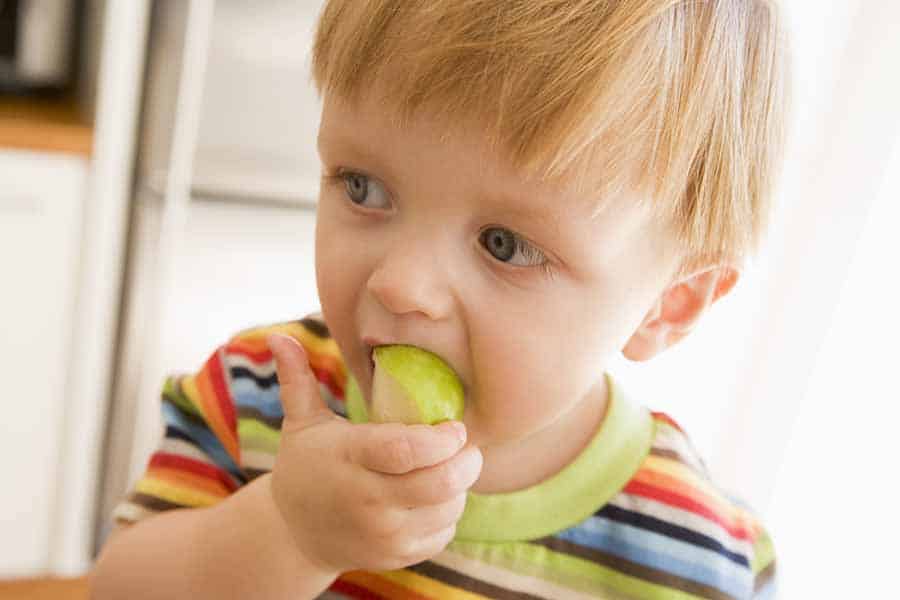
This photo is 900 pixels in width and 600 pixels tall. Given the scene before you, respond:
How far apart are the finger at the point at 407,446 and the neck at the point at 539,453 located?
18 cm

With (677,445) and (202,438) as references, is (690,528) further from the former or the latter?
(202,438)

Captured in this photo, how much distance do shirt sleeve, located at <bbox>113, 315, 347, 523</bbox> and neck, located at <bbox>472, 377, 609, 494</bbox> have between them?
125 mm

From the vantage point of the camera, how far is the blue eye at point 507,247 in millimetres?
552

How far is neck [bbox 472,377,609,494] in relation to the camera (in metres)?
0.71

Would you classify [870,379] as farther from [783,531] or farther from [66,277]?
[66,277]

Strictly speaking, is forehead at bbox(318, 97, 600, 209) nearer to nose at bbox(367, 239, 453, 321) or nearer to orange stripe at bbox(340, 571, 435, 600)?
nose at bbox(367, 239, 453, 321)

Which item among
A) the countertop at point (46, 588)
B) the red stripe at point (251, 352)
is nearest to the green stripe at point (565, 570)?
the red stripe at point (251, 352)

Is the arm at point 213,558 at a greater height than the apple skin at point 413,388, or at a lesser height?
lesser

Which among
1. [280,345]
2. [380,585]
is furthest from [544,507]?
[280,345]

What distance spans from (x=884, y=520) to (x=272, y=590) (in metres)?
0.83

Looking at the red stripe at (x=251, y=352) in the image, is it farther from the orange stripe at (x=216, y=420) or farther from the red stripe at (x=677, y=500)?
the red stripe at (x=677, y=500)

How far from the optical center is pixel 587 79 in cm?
52

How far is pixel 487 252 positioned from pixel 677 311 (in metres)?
0.20

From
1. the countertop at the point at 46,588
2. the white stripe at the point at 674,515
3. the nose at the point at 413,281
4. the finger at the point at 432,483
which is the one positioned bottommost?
the countertop at the point at 46,588
